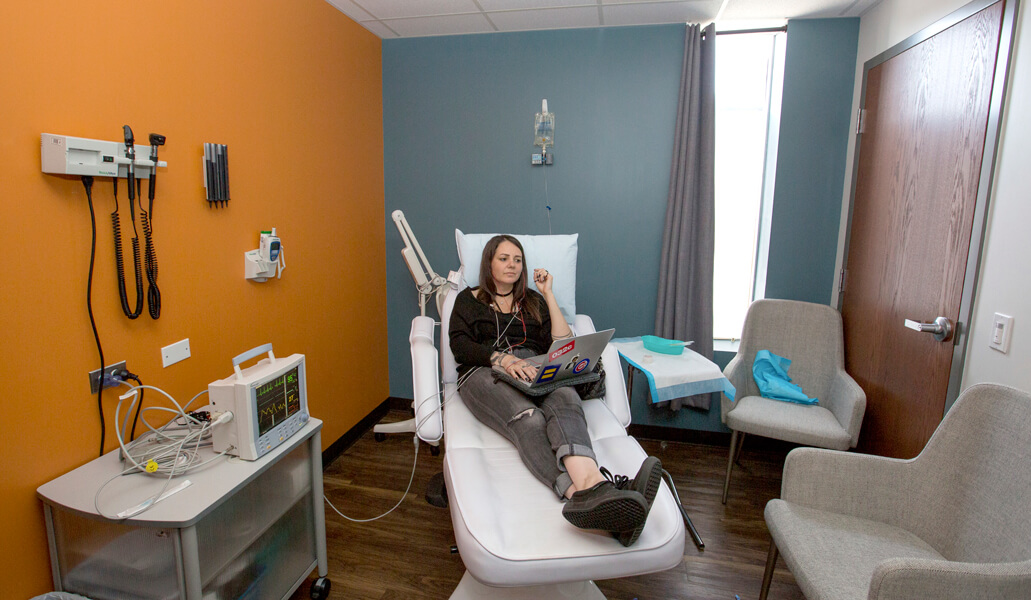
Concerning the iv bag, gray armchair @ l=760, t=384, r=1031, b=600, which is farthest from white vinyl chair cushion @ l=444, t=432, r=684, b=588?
the iv bag

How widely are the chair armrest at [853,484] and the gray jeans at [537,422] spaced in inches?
23.9

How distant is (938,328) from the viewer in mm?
1787

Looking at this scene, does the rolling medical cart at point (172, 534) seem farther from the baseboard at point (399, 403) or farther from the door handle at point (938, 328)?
the door handle at point (938, 328)

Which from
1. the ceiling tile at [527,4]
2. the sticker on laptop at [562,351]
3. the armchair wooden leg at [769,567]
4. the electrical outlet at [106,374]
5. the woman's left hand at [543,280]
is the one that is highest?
the ceiling tile at [527,4]

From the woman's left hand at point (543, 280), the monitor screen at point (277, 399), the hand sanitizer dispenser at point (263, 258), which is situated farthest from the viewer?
the woman's left hand at point (543, 280)

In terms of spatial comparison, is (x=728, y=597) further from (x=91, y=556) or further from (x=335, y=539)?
(x=91, y=556)

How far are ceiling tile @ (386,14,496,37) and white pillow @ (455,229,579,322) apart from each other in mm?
1123

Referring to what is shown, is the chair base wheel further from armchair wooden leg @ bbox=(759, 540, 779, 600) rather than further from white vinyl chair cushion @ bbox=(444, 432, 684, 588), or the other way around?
armchair wooden leg @ bbox=(759, 540, 779, 600)

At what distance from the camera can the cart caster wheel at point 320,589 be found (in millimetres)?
1745

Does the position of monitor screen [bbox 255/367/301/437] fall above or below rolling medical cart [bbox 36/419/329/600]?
above

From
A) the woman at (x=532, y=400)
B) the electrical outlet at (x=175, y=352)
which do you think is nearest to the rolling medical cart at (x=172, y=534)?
the electrical outlet at (x=175, y=352)

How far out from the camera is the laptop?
5.72 feet

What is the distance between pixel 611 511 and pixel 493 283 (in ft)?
4.16

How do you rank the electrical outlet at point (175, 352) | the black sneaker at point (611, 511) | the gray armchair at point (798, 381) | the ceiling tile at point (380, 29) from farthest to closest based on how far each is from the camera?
the ceiling tile at point (380, 29)
the gray armchair at point (798, 381)
the electrical outlet at point (175, 352)
the black sneaker at point (611, 511)
